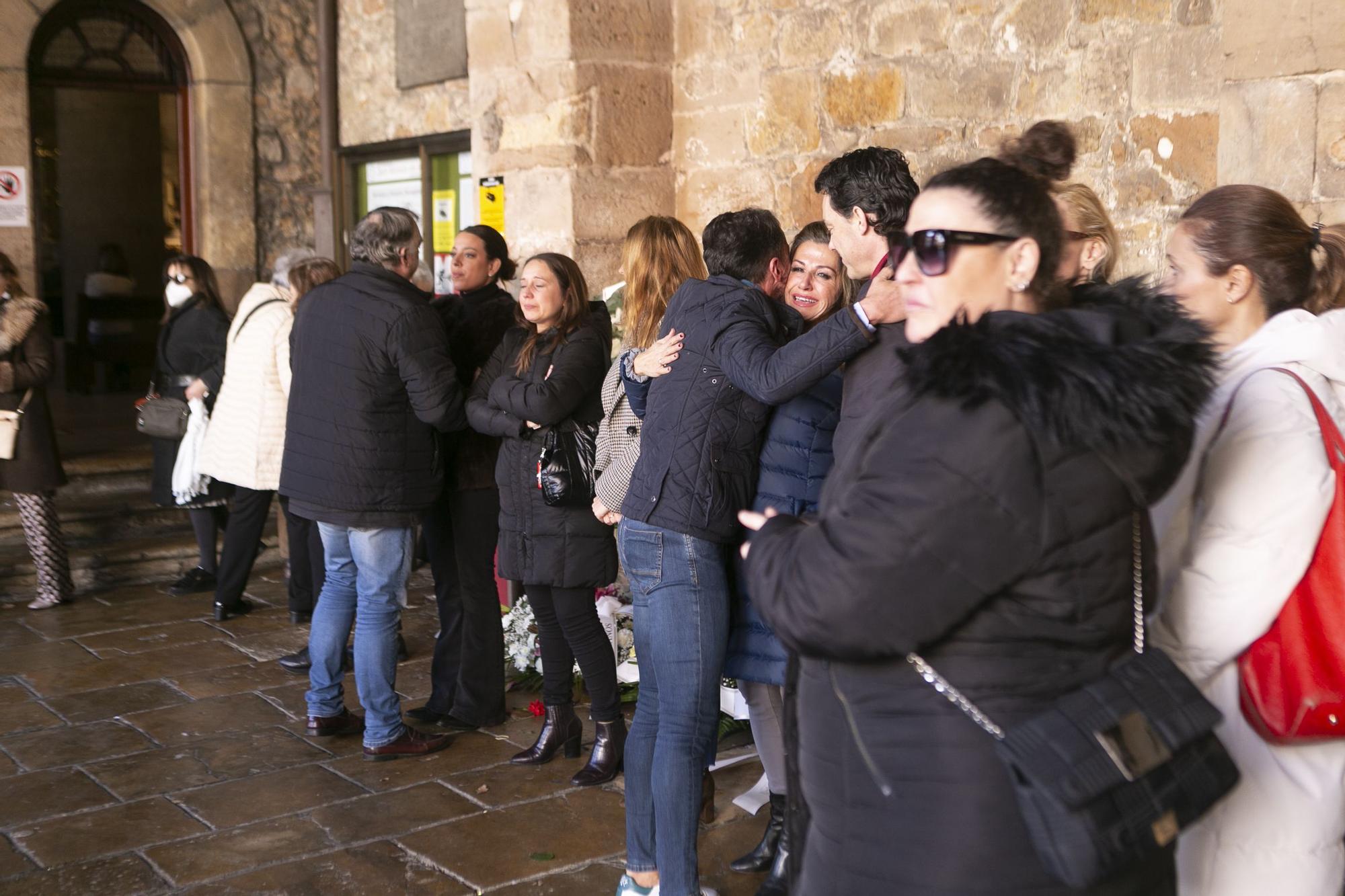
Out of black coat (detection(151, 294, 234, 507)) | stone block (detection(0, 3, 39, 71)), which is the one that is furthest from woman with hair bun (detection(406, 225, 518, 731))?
stone block (detection(0, 3, 39, 71))

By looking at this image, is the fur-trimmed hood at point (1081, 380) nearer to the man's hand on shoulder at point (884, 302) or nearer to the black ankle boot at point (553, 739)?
the man's hand on shoulder at point (884, 302)

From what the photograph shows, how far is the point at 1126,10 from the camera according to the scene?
439cm

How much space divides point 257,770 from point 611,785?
1.17 meters

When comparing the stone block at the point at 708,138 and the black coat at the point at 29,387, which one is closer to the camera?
the stone block at the point at 708,138

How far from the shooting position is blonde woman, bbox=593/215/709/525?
11.6 feet

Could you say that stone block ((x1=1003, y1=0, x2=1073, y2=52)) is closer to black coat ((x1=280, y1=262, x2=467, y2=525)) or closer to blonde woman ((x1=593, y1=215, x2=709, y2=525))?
blonde woman ((x1=593, y1=215, x2=709, y2=525))

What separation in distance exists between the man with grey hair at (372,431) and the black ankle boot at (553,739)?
383 mm

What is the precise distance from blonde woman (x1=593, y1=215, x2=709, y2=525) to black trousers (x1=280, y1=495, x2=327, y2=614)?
88.9 inches

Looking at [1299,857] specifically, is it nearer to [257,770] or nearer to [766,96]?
[257,770]

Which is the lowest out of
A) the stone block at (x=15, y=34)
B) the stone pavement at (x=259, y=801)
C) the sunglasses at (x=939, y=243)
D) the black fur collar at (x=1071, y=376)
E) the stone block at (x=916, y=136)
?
the stone pavement at (x=259, y=801)

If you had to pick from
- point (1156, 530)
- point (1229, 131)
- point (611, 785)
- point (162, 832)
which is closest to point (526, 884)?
point (611, 785)

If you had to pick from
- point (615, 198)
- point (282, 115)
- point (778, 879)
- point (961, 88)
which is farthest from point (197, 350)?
point (778, 879)

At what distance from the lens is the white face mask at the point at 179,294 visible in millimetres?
6496

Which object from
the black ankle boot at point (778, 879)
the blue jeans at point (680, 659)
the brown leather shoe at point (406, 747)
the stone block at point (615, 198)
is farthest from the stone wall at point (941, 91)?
the brown leather shoe at point (406, 747)
